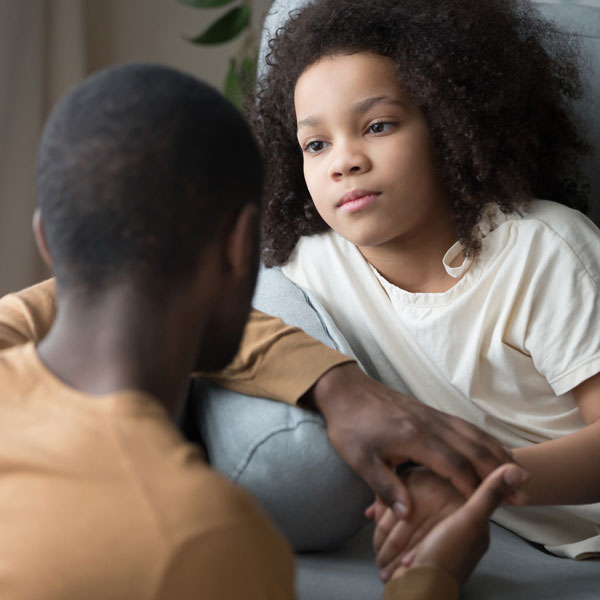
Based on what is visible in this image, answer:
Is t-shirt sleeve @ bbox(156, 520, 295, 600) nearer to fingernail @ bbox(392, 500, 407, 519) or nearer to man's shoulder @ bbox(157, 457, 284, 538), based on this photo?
man's shoulder @ bbox(157, 457, 284, 538)

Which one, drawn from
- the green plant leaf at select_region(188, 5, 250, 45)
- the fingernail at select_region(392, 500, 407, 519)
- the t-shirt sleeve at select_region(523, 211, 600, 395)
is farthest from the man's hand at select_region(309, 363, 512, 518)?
the green plant leaf at select_region(188, 5, 250, 45)

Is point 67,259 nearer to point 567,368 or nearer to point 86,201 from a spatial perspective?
point 86,201

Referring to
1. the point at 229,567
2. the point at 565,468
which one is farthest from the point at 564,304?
the point at 229,567

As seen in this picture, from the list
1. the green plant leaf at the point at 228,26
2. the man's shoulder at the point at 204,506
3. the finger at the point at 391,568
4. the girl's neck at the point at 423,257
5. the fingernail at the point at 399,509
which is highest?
the green plant leaf at the point at 228,26

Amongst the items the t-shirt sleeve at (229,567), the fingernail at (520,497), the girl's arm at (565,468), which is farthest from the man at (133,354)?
the girl's arm at (565,468)

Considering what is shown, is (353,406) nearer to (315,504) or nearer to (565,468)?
(315,504)

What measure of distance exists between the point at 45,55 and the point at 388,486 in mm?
1899

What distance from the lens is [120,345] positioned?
1.95 feet

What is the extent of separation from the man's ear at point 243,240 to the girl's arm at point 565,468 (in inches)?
18.3

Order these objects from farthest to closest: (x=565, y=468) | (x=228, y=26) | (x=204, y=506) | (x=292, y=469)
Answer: (x=228, y=26)
(x=565, y=468)
(x=292, y=469)
(x=204, y=506)

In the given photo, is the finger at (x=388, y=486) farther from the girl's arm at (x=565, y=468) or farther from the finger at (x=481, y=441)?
the girl's arm at (x=565, y=468)

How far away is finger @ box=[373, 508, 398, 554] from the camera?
2.77 ft

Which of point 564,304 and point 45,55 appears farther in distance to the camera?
point 45,55

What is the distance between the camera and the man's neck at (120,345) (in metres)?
0.59
